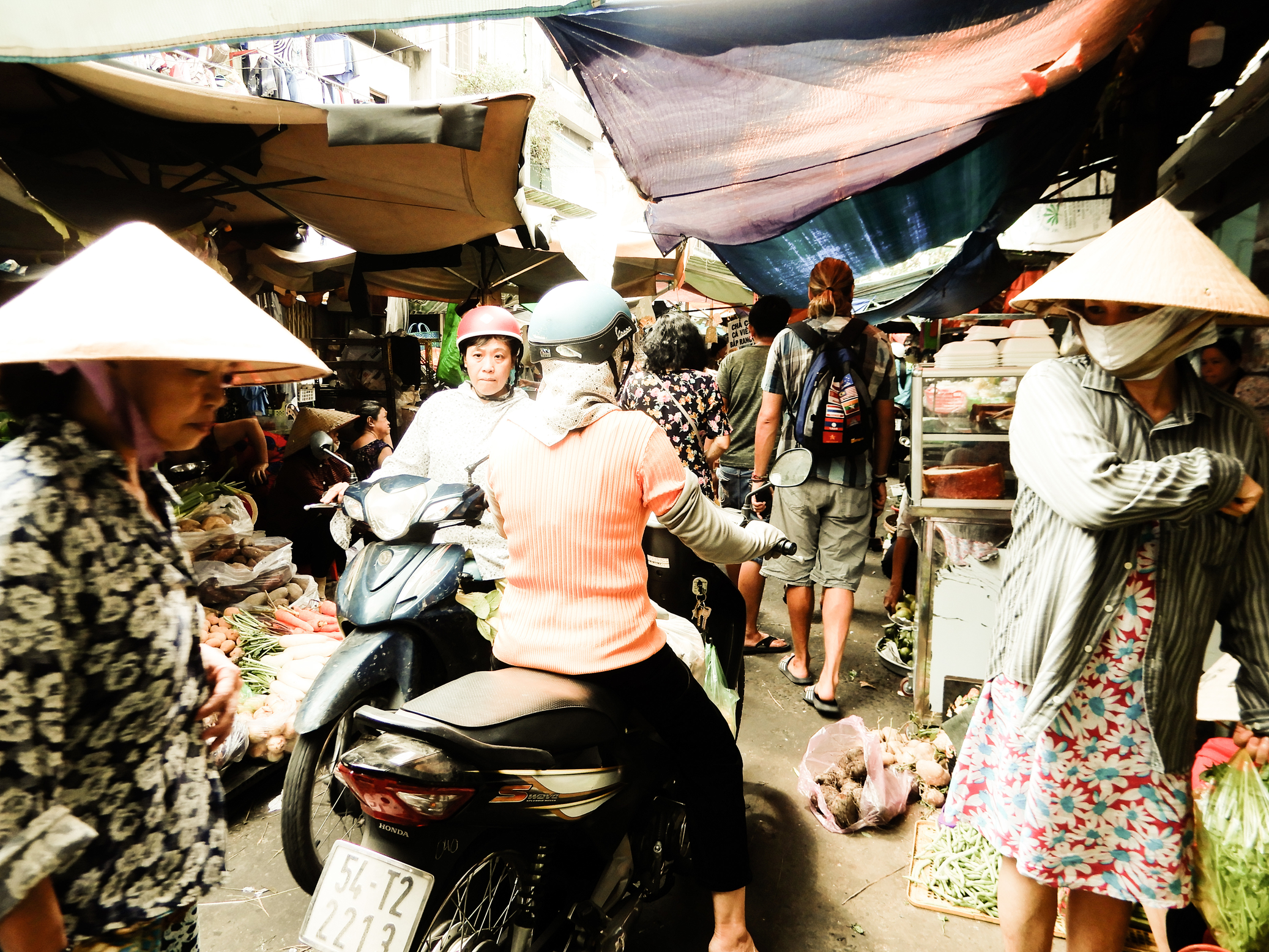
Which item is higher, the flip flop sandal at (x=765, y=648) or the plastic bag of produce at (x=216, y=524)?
the plastic bag of produce at (x=216, y=524)

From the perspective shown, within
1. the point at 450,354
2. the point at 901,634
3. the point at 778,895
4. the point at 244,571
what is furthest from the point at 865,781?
the point at 450,354

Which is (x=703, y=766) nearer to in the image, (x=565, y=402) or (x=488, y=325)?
(x=565, y=402)

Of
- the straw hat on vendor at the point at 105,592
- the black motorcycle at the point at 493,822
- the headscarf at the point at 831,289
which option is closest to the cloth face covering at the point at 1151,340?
the black motorcycle at the point at 493,822

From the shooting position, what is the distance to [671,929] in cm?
252

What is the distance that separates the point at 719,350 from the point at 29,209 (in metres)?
7.16

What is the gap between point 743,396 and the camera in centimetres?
525

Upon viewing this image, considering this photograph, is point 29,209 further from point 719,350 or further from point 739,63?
point 719,350

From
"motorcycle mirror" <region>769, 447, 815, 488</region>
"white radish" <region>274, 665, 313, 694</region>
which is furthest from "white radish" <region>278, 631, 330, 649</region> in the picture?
"motorcycle mirror" <region>769, 447, 815, 488</region>

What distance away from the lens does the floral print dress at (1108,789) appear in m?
1.80

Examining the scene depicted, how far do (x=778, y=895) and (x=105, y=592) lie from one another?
2515 millimetres

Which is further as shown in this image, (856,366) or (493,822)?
(856,366)

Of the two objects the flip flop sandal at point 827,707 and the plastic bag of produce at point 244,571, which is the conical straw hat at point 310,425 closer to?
the plastic bag of produce at point 244,571

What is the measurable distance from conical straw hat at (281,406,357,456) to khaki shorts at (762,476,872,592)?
3211mm

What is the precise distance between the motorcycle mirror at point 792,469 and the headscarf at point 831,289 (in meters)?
2.17
